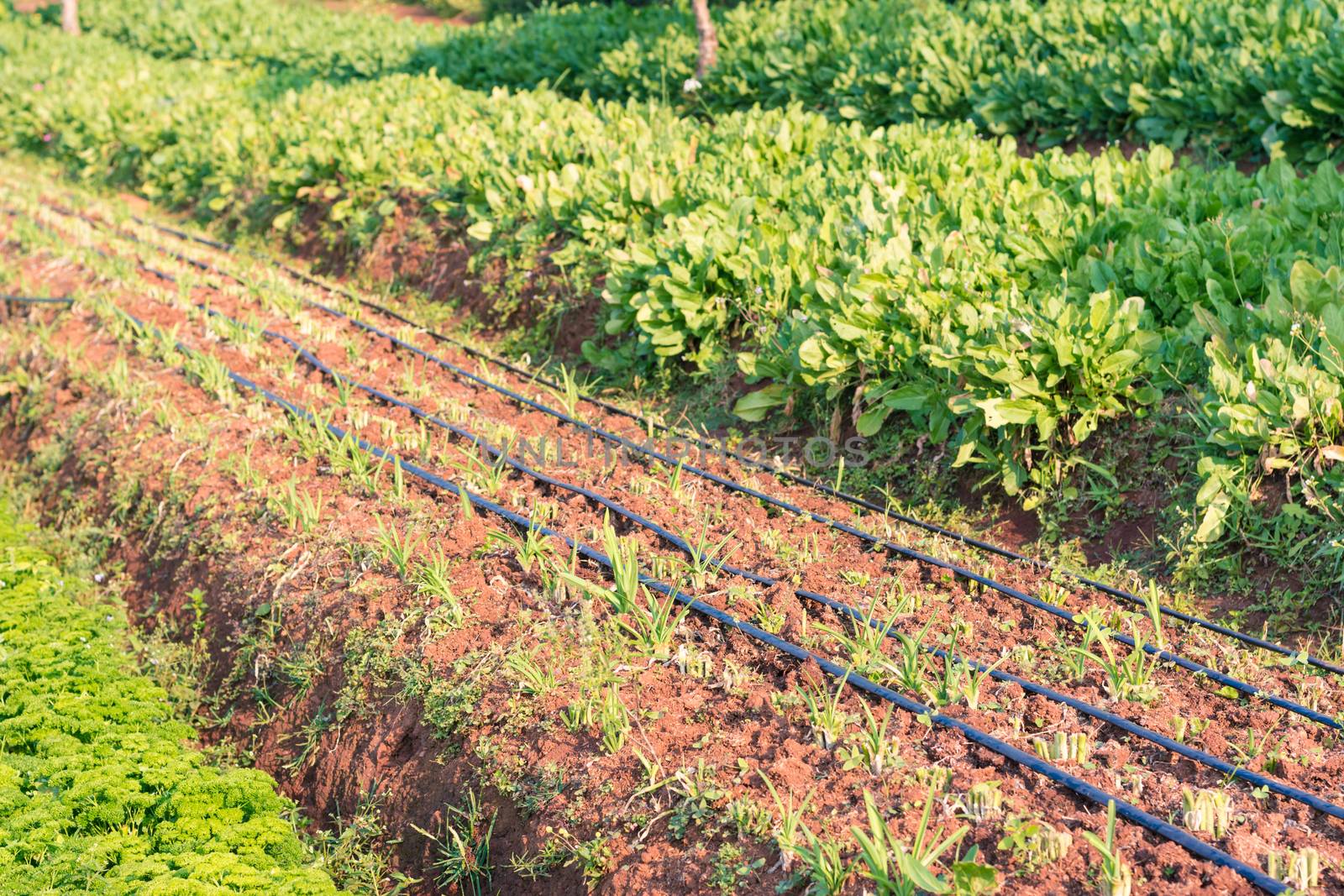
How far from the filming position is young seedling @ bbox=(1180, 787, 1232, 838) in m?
3.06

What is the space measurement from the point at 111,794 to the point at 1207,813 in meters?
3.16

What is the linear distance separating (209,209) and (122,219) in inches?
32.9

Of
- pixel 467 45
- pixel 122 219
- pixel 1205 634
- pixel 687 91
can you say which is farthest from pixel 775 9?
pixel 1205 634

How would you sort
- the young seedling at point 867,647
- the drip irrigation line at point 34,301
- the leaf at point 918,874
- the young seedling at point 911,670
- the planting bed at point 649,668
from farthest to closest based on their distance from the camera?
the drip irrigation line at point 34,301, the young seedling at point 867,647, the young seedling at point 911,670, the planting bed at point 649,668, the leaf at point 918,874

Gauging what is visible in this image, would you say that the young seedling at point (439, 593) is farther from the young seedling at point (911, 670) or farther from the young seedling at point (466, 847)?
the young seedling at point (911, 670)

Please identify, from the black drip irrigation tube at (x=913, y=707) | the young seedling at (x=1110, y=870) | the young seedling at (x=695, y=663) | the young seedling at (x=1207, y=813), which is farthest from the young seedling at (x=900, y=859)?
the young seedling at (x=695, y=663)

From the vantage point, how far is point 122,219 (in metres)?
11.4

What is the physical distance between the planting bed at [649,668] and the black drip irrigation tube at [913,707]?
0.01 metres

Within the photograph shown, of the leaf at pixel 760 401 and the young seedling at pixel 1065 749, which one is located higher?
the young seedling at pixel 1065 749

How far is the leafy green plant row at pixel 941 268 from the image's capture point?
492 cm

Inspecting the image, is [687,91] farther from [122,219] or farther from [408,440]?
[408,440]

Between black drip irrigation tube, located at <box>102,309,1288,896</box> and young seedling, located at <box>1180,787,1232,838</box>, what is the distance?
0.04m

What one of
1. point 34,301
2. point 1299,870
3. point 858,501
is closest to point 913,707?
point 1299,870

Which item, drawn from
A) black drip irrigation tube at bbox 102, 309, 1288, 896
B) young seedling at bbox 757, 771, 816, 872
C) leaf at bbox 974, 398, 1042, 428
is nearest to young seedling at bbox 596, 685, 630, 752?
black drip irrigation tube at bbox 102, 309, 1288, 896
